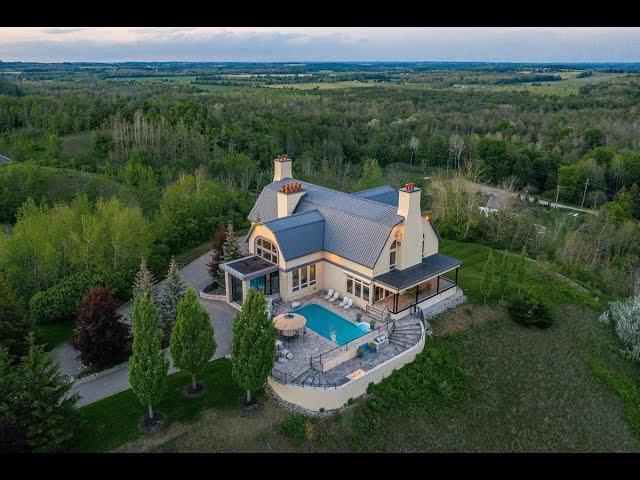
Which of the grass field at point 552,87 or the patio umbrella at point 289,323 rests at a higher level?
the grass field at point 552,87

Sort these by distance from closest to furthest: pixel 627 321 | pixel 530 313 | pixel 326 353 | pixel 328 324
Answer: pixel 326 353 < pixel 328 324 < pixel 530 313 < pixel 627 321

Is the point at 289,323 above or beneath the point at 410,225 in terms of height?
beneath

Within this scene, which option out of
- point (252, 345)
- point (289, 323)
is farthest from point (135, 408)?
point (289, 323)

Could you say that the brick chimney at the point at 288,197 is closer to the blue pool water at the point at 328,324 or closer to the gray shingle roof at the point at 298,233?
the gray shingle roof at the point at 298,233

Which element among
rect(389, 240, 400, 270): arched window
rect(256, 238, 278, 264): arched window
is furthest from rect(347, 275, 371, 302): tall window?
rect(256, 238, 278, 264): arched window

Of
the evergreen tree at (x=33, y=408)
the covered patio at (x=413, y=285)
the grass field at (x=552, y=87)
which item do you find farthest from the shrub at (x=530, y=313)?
the grass field at (x=552, y=87)

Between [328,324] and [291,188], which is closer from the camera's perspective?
[328,324]

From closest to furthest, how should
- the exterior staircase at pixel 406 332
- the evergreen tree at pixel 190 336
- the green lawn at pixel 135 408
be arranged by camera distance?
the green lawn at pixel 135 408
the evergreen tree at pixel 190 336
the exterior staircase at pixel 406 332

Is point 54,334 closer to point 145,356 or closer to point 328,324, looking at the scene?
point 145,356
